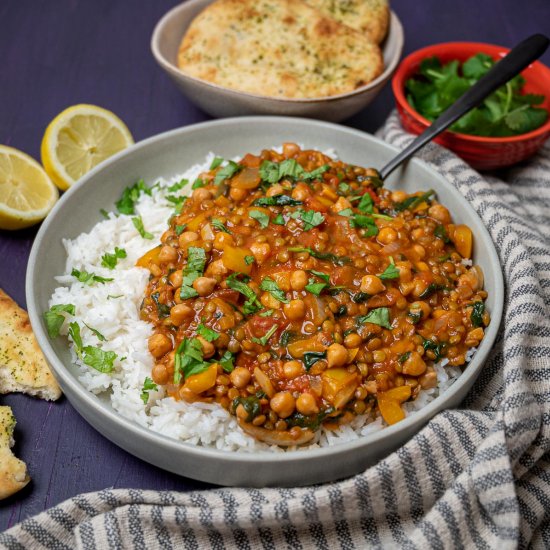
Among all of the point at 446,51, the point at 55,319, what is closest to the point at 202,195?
the point at 55,319

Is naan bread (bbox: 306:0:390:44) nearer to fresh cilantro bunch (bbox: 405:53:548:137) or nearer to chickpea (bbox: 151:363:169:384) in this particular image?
fresh cilantro bunch (bbox: 405:53:548:137)

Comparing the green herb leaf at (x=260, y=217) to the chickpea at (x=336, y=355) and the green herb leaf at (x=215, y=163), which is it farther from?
the chickpea at (x=336, y=355)

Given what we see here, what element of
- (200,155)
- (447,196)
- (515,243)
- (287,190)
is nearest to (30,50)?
(200,155)

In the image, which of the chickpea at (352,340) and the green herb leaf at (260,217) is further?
the green herb leaf at (260,217)

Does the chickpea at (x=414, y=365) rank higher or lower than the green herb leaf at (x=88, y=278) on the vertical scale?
lower

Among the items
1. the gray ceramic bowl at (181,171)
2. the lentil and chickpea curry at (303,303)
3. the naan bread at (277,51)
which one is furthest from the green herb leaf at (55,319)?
the naan bread at (277,51)

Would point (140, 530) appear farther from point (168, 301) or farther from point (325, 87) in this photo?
point (325, 87)
